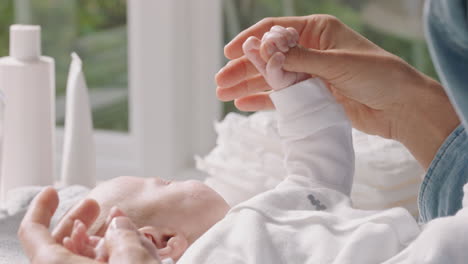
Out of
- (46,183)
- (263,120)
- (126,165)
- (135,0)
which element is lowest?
(126,165)

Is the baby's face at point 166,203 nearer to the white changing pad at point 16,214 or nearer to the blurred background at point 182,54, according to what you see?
the white changing pad at point 16,214

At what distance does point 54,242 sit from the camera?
734mm

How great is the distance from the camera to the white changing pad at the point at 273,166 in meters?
1.21

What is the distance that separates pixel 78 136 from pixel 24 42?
7.1 inches

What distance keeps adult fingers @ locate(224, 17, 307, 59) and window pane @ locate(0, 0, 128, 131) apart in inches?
48.7

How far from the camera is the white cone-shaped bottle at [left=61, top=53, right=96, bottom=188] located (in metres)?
1.33

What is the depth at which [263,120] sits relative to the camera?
1340mm

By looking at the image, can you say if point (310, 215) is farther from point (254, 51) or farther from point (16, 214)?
point (16, 214)

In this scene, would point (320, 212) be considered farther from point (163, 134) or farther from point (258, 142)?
point (163, 134)

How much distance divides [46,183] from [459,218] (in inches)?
30.5

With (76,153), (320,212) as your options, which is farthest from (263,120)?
(320,212)

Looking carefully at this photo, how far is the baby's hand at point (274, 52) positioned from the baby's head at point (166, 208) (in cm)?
18

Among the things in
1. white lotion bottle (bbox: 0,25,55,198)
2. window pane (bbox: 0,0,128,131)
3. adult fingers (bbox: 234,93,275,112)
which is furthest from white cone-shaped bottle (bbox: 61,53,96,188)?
window pane (bbox: 0,0,128,131)

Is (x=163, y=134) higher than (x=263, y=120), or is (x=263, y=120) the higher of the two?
(x=263, y=120)
